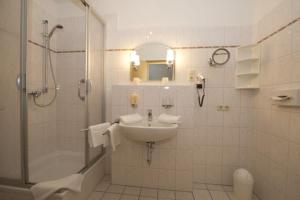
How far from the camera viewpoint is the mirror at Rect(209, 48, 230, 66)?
6.52ft

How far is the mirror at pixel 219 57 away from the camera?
199 cm

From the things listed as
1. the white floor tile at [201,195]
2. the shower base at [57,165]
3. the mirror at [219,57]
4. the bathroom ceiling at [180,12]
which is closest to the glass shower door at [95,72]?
the shower base at [57,165]

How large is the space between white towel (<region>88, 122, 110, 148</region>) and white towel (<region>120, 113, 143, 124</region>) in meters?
0.23

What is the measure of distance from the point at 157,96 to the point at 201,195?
1240mm

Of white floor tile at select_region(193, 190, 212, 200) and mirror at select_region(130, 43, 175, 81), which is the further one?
mirror at select_region(130, 43, 175, 81)

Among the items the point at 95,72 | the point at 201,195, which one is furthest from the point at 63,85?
the point at 201,195

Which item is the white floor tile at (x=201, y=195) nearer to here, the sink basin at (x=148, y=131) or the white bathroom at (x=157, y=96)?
the white bathroom at (x=157, y=96)

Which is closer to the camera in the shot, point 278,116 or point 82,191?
point 278,116

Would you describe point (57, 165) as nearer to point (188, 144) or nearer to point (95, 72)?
point (95, 72)

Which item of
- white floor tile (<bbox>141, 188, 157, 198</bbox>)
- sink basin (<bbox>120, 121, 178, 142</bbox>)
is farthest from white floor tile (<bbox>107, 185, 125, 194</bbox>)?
sink basin (<bbox>120, 121, 178, 142</bbox>)

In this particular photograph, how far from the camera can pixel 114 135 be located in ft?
5.74

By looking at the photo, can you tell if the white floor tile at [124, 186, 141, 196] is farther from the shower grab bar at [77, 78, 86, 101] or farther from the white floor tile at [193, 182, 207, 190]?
the shower grab bar at [77, 78, 86, 101]

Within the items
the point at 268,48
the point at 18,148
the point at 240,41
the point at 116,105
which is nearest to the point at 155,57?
the point at 116,105

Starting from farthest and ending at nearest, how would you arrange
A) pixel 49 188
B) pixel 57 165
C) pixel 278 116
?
pixel 57 165 → pixel 278 116 → pixel 49 188
